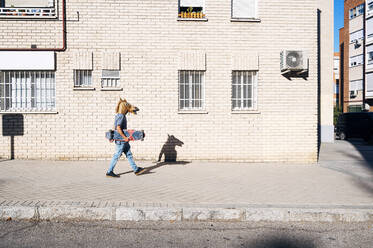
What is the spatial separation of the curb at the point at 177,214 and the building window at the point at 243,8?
663 centimetres

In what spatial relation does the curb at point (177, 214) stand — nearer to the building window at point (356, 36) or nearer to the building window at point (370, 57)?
the building window at point (370, 57)

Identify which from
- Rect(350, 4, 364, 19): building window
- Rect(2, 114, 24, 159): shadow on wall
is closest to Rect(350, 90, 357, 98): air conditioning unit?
Rect(350, 4, 364, 19): building window

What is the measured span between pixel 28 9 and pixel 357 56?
4070cm

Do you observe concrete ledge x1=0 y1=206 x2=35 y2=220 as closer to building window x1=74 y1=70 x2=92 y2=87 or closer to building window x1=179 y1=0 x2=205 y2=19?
building window x1=74 y1=70 x2=92 y2=87

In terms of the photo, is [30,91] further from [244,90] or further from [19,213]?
[244,90]

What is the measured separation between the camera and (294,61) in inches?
357

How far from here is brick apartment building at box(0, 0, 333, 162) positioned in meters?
9.18

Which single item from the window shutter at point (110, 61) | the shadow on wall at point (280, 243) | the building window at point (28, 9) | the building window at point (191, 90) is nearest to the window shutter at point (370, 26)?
the building window at point (191, 90)

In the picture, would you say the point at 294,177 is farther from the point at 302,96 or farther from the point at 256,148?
the point at 302,96

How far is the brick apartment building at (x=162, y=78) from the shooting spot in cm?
918

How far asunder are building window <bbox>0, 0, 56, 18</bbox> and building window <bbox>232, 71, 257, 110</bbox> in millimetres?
5539

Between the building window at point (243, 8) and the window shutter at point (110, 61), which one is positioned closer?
the window shutter at point (110, 61)

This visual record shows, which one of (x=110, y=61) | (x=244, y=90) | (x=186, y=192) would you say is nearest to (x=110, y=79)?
(x=110, y=61)

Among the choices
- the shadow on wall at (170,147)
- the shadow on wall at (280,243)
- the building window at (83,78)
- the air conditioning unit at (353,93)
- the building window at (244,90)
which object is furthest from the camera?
the air conditioning unit at (353,93)
